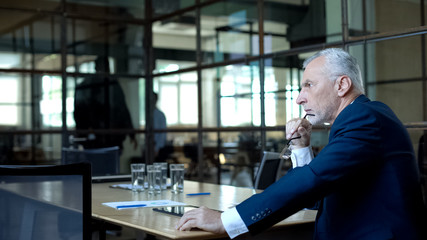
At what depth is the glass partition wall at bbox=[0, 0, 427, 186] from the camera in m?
4.56

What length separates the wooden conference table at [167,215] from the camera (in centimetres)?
198

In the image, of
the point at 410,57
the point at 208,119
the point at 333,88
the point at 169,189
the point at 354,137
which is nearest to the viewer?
the point at 354,137

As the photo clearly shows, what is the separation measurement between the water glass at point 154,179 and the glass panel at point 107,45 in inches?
155

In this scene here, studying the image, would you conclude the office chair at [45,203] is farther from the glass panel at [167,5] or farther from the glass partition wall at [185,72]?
the glass panel at [167,5]

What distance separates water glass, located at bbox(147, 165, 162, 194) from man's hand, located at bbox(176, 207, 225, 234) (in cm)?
117

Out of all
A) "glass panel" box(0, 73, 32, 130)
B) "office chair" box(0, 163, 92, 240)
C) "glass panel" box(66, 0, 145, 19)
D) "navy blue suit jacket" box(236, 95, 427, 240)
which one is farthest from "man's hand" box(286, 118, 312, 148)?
"glass panel" box(66, 0, 145, 19)

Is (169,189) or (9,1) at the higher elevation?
(9,1)

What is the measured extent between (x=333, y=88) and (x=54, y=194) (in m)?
1.06

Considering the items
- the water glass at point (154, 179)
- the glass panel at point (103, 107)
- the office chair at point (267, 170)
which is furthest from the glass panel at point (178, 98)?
the water glass at point (154, 179)

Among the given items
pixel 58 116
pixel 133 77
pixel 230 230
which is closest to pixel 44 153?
pixel 58 116

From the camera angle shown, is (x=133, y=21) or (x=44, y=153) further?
(x=133, y=21)

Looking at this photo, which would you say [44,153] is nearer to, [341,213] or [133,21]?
[133,21]

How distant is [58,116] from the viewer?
6.71 metres

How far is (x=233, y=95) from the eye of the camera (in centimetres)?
591
